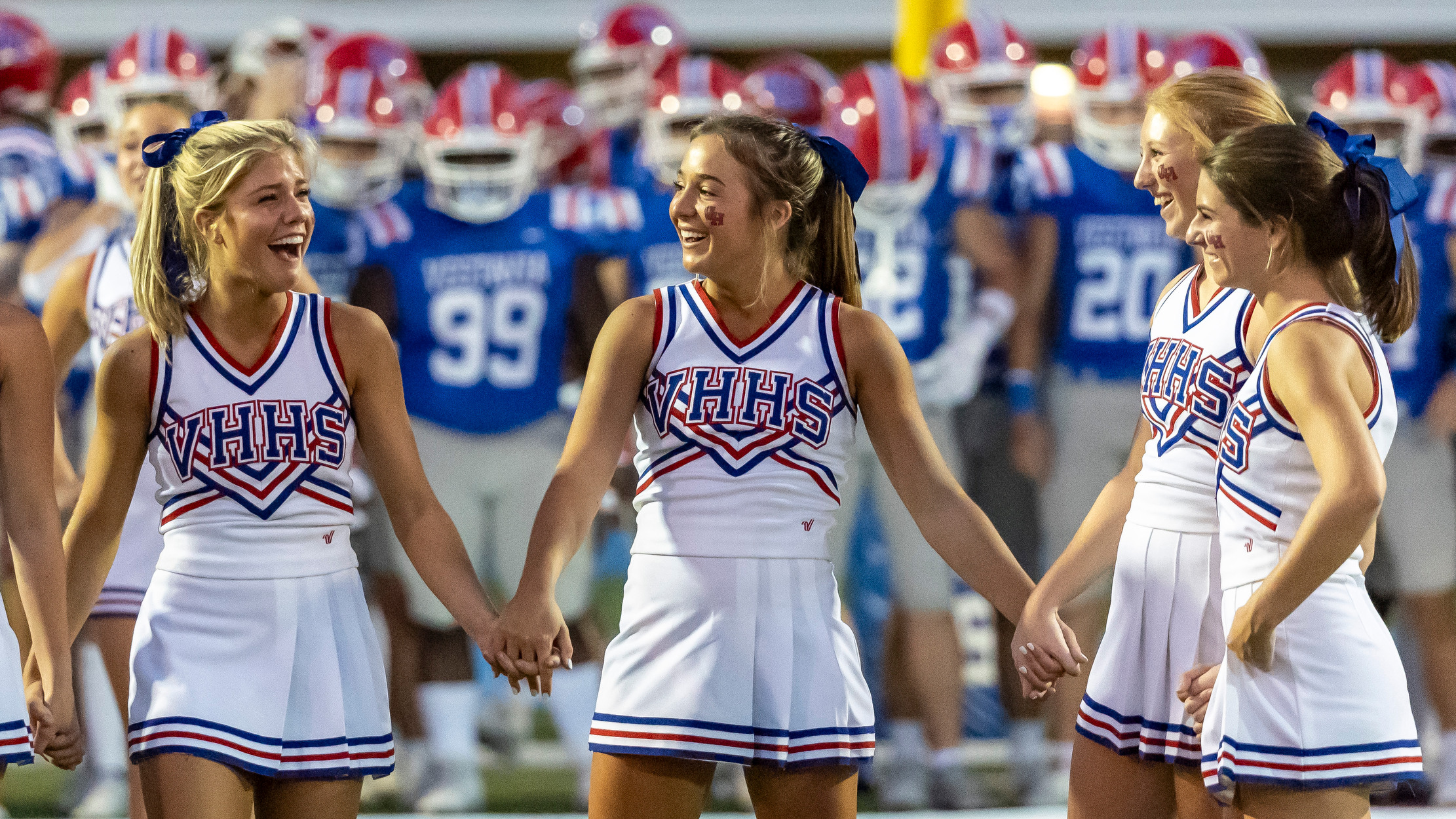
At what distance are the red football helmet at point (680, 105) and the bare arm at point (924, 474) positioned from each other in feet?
9.91

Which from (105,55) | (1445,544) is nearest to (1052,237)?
(1445,544)

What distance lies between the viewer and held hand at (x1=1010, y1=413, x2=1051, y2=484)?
17.7 feet

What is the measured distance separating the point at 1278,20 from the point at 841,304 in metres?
9.87

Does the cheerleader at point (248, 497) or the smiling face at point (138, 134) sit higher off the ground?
the smiling face at point (138, 134)

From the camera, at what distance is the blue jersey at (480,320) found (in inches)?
205

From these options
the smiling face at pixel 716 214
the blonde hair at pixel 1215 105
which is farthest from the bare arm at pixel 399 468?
the blonde hair at pixel 1215 105

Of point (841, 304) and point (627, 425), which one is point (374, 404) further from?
point (841, 304)

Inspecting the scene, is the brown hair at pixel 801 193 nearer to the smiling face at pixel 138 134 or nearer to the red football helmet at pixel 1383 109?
the smiling face at pixel 138 134

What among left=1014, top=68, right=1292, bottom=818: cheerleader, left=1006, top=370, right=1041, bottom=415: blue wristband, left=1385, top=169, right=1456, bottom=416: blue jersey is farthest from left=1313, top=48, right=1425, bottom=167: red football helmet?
left=1014, top=68, right=1292, bottom=818: cheerleader

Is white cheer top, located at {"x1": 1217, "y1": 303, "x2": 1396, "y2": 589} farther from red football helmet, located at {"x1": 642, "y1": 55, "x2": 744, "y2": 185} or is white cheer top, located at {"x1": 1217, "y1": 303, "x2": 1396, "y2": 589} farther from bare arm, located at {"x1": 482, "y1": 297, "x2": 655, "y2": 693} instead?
red football helmet, located at {"x1": 642, "y1": 55, "x2": 744, "y2": 185}

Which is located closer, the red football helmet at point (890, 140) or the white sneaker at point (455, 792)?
the white sneaker at point (455, 792)

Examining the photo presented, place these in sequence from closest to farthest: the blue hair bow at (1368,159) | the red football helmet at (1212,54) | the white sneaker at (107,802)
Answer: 1. the blue hair bow at (1368,159)
2. the white sneaker at (107,802)
3. the red football helmet at (1212,54)

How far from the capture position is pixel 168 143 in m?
2.73

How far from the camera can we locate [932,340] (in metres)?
5.30
